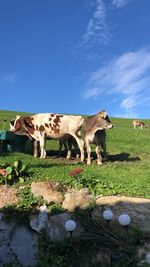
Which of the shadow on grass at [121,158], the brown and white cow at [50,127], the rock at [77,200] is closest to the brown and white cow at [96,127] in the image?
the brown and white cow at [50,127]

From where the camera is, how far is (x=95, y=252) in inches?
491

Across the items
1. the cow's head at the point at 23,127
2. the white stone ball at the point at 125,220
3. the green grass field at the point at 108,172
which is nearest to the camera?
the white stone ball at the point at 125,220

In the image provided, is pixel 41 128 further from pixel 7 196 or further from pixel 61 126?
pixel 7 196

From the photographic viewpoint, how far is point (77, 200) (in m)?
13.8

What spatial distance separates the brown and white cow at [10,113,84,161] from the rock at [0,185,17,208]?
8.53m

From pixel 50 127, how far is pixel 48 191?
33.7 feet

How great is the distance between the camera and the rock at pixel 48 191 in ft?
46.5

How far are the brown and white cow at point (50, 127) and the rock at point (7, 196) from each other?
8.53 m

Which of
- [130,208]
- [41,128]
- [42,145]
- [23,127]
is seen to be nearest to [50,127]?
[41,128]

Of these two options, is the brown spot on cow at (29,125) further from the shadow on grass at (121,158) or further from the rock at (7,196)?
the rock at (7,196)

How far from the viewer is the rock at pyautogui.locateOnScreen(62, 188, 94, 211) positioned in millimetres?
13666

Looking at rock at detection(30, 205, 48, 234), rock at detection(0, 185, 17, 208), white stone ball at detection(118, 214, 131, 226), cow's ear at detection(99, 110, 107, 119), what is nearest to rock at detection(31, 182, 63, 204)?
rock at detection(30, 205, 48, 234)

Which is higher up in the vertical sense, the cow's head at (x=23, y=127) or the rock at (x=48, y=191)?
the cow's head at (x=23, y=127)

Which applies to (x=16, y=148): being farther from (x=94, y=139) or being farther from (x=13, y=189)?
(x=13, y=189)
